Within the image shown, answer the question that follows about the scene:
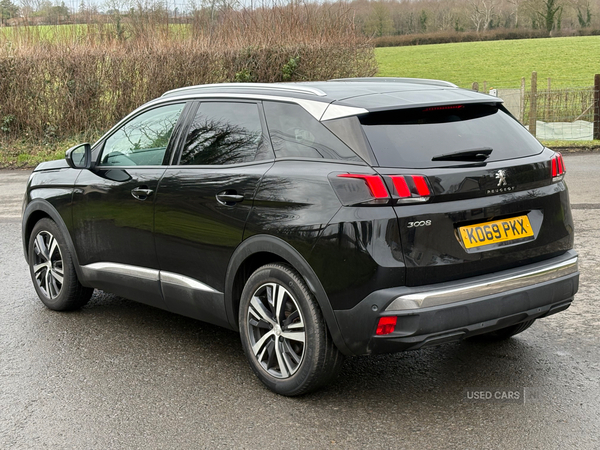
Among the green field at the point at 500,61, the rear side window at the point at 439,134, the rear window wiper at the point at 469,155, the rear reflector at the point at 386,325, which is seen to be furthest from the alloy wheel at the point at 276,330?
the green field at the point at 500,61

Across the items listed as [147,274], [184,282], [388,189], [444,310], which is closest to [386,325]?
[444,310]

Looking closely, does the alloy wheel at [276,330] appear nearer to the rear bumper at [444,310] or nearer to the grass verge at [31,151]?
the rear bumper at [444,310]

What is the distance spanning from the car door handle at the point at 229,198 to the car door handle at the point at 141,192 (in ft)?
2.41

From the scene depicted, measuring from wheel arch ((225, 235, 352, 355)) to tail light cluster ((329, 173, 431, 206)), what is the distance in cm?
45

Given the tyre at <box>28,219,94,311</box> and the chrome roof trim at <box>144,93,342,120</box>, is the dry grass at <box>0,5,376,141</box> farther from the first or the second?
the chrome roof trim at <box>144,93,342,120</box>

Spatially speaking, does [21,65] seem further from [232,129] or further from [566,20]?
[566,20]

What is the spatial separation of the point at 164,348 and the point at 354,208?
2.09m

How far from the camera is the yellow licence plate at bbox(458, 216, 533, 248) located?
3.80 meters

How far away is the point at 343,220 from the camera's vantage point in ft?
12.2

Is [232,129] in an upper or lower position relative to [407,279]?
upper

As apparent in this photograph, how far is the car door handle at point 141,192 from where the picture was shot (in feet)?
16.3

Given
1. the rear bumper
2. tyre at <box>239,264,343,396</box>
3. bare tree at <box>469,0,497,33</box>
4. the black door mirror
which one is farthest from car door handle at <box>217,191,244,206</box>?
bare tree at <box>469,0,497,33</box>

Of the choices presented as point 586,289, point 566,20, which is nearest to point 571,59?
point 566,20

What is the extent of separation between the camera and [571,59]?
5994 centimetres
